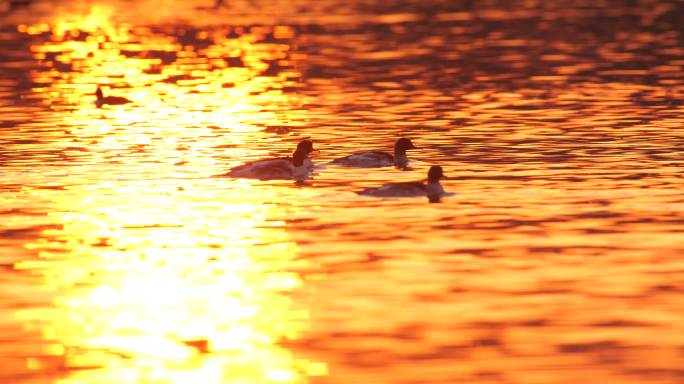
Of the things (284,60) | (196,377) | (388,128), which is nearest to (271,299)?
(196,377)

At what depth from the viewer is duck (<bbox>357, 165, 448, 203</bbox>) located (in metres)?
28.0

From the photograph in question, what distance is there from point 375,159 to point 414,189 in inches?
162

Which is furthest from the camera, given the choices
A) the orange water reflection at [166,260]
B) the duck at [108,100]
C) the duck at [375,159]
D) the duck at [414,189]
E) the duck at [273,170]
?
the duck at [108,100]

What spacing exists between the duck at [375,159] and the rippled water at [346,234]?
1.01 ft

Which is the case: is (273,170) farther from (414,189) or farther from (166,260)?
(166,260)

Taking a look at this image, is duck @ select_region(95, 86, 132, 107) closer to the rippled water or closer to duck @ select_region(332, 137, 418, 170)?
the rippled water

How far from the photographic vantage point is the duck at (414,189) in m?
28.0

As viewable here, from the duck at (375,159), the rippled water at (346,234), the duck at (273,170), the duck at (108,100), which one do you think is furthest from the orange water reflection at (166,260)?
the duck at (375,159)

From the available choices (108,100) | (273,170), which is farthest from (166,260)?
(108,100)

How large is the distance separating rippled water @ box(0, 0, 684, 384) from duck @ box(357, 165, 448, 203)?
283 mm

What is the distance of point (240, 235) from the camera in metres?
24.6

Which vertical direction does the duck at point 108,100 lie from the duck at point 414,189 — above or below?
above

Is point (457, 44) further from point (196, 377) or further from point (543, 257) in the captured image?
point (196, 377)

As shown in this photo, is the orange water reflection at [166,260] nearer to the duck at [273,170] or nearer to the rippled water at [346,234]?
the rippled water at [346,234]
